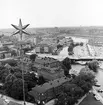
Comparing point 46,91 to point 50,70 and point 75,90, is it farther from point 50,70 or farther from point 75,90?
point 50,70

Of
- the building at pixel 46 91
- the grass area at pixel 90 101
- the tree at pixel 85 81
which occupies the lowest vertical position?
the grass area at pixel 90 101

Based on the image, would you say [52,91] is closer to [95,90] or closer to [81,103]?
[81,103]

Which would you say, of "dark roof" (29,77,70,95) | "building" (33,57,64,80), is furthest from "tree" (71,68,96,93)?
"building" (33,57,64,80)

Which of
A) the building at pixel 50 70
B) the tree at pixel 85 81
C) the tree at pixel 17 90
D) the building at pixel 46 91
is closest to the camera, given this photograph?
the building at pixel 46 91

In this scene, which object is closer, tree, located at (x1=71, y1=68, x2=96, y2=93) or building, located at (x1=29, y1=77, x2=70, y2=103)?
building, located at (x1=29, y1=77, x2=70, y2=103)

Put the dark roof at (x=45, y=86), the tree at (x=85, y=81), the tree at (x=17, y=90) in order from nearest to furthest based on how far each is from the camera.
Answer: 1. the tree at (x=17, y=90)
2. the dark roof at (x=45, y=86)
3. the tree at (x=85, y=81)

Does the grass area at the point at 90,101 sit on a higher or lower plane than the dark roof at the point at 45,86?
lower

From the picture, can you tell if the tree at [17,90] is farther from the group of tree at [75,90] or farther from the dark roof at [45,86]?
the group of tree at [75,90]

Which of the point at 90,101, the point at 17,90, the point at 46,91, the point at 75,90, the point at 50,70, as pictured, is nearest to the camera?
the point at 75,90

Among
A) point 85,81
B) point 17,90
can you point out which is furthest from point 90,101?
point 17,90

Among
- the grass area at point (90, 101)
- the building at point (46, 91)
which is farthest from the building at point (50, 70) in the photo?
the grass area at point (90, 101)

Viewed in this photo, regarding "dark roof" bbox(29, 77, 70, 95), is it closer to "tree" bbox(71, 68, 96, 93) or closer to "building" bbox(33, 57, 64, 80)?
"tree" bbox(71, 68, 96, 93)
